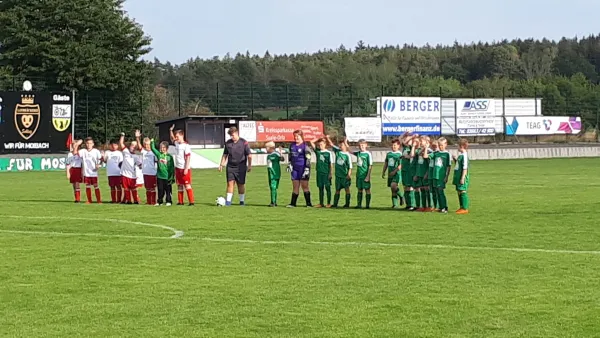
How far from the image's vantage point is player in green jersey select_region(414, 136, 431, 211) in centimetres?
2062

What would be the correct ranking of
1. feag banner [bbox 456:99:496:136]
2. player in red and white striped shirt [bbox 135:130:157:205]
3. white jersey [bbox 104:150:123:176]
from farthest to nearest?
1. feag banner [bbox 456:99:496:136]
2. white jersey [bbox 104:150:123:176]
3. player in red and white striped shirt [bbox 135:130:157:205]

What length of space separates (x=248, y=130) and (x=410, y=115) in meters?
11.6

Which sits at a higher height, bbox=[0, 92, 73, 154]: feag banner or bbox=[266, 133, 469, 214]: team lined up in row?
→ bbox=[0, 92, 73, 154]: feag banner

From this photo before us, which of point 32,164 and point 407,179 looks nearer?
point 407,179

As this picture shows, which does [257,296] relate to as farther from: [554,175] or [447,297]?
[554,175]

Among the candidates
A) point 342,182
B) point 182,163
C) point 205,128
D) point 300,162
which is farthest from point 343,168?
point 205,128

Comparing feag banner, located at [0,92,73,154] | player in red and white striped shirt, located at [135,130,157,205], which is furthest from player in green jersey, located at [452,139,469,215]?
feag banner, located at [0,92,73,154]

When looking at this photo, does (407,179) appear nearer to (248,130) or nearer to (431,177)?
(431,177)

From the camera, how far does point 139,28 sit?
68.3 m

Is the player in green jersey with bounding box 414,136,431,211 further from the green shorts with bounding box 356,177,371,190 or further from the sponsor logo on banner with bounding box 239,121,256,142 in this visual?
the sponsor logo on banner with bounding box 239,121,256,142

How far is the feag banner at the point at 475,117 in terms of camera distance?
61844 mm

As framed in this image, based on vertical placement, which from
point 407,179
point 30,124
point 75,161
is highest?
point 30,124

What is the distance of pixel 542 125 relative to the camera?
65.0 metres

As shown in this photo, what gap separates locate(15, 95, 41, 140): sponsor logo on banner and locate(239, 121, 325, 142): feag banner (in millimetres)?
11590
